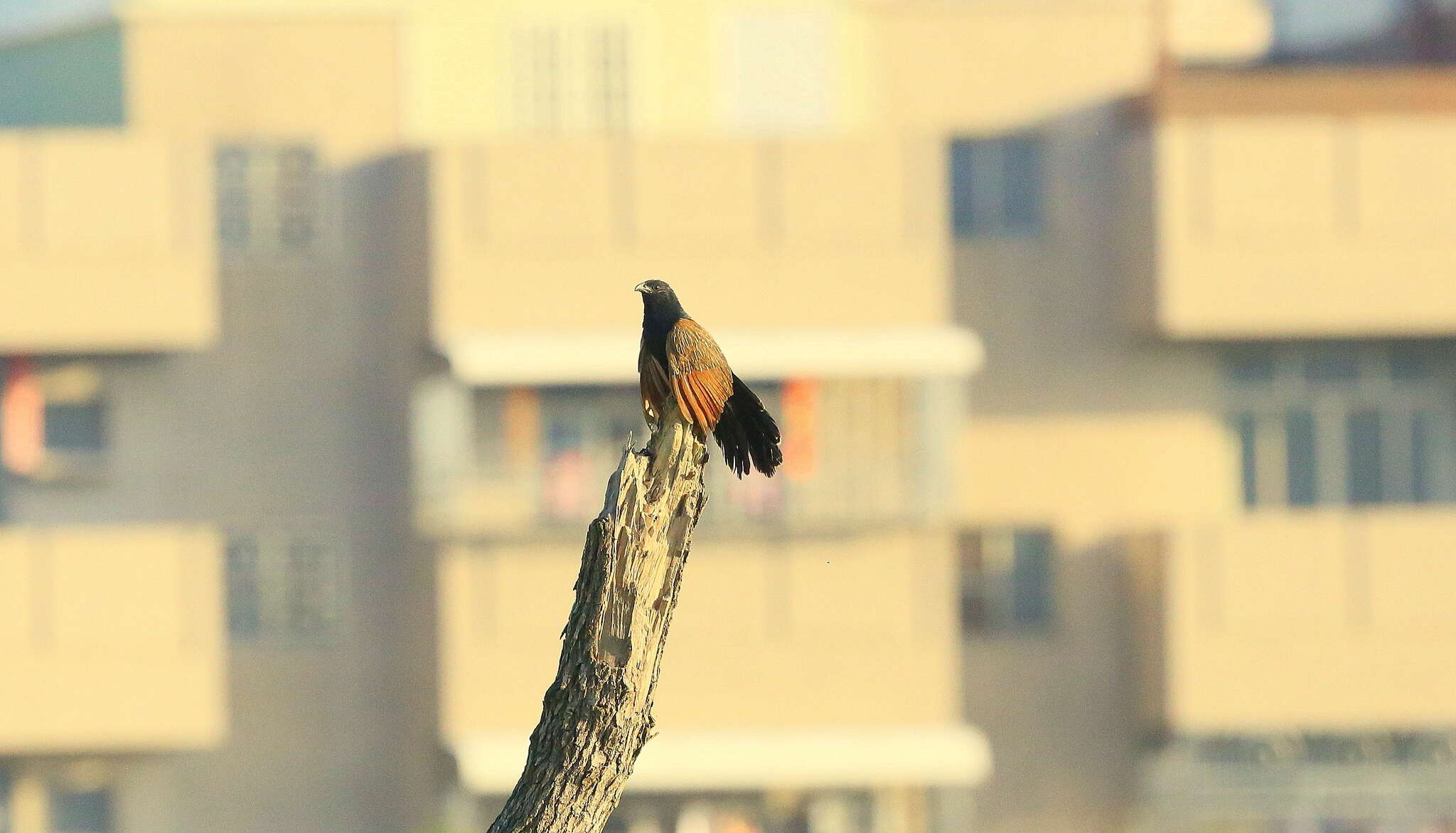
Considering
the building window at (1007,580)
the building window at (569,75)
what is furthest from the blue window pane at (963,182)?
the building window at (569,75)

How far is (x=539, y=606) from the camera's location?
21.2 m

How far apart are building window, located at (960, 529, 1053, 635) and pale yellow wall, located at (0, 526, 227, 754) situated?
19.8 ft

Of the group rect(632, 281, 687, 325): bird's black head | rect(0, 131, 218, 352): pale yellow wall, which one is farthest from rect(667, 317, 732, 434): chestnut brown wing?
rect(0, 131, 218, 352): pale yellow wall

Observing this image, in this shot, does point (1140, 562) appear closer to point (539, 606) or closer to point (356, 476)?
point (539, 606)

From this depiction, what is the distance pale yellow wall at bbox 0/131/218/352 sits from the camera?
21.0 meters

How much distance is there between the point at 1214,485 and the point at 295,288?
7544mm

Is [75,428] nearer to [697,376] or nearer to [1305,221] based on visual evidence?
[1305,221]

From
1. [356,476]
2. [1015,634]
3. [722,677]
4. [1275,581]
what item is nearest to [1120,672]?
[1015,634]

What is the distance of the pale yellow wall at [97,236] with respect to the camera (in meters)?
21.0

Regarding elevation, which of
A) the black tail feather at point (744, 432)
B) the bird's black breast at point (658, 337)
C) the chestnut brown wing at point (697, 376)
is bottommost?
the black tail feather at point (744, 432)

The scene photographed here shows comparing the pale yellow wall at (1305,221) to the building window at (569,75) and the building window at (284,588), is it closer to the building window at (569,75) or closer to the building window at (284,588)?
the building window at (569,75)

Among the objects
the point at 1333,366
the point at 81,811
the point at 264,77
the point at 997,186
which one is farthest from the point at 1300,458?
the point at 81,811

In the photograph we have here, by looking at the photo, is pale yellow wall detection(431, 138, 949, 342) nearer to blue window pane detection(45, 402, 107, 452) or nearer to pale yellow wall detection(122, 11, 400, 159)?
pale yellow wall detection(122, 11, 400, 159)

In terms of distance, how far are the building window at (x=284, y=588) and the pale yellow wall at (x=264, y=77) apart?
317 centimetres
